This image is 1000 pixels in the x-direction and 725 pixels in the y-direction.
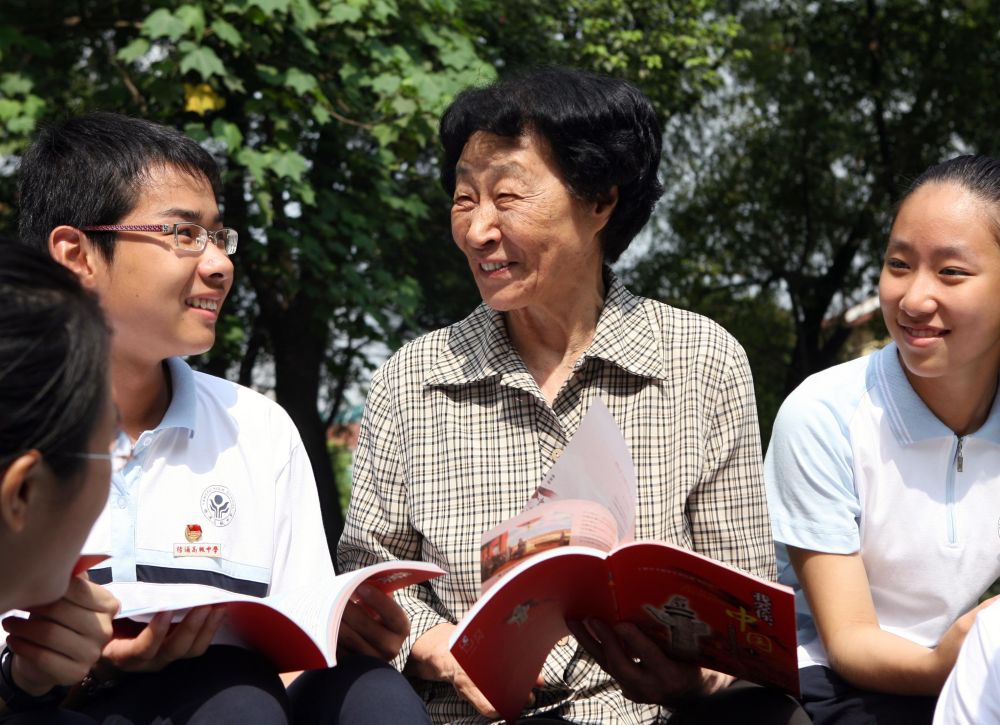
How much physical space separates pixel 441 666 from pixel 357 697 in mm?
401

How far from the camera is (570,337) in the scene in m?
2.75

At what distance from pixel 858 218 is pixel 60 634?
567 inches

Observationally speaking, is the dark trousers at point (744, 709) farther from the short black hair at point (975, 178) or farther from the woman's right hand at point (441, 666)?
the short black hair at point (975, 178)

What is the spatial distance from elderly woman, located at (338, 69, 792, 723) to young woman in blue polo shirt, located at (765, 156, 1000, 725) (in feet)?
0.43

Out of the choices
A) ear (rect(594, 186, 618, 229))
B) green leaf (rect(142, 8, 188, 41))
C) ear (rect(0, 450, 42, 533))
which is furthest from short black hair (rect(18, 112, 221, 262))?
green leaf (rect(142, 8, 188, 41))

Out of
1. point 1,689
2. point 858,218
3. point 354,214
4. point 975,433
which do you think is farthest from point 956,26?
point 1,689

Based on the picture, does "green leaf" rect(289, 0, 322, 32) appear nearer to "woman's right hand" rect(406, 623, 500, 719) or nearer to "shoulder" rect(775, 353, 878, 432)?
"shoulder" rect(775, 353, 878, 432)

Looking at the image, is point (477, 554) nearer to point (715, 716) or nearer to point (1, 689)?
point (715, 716)

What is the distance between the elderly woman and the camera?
8.25 ft

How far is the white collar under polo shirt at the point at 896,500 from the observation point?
2.48 metres

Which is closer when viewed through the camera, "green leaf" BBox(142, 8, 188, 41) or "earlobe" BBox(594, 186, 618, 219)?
"earlobe" BBox(594, 186, 618, 219)

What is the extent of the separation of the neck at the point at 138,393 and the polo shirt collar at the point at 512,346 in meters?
0.58

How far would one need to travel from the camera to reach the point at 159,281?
7.83ft

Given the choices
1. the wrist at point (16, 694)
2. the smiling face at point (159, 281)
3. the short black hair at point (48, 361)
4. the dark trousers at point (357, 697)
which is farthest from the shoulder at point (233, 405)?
the short black hair at point (48, 361)
